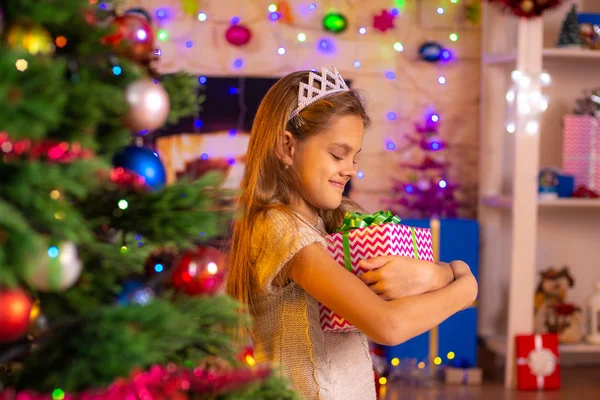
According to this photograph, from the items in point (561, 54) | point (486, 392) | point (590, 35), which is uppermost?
point (590, 35)

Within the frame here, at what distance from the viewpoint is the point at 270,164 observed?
1.75m

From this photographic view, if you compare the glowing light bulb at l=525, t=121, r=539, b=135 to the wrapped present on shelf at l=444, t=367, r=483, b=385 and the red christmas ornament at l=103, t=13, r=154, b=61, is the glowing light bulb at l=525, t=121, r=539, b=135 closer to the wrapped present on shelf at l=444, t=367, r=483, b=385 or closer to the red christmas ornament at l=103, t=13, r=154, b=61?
the wrapped present on shelf at l=444, t=367, r=483, b=385

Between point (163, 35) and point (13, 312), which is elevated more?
point (163, 35)

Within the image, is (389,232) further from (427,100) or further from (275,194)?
(427,100)

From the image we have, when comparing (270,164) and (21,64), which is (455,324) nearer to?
(270,164)

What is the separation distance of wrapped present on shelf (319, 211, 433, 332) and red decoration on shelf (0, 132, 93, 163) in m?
0.96

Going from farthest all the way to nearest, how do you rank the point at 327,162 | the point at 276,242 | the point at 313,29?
the point at 313,29 → the point at 327,162 → the point at 276,242

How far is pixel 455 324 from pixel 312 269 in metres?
2.53

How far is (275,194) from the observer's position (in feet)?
5.70

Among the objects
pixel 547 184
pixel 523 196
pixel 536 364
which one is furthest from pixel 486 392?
pixel 547 184

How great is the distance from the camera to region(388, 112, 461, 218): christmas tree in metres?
4.12

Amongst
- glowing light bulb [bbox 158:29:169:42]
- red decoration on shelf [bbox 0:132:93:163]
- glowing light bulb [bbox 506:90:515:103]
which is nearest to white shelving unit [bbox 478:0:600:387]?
glowing light bulb [bbox 506:90:515:103]

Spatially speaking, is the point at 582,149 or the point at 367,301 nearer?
the point at 367,301

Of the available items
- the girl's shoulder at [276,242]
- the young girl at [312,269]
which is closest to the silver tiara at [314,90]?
the young girl at [312,269]
